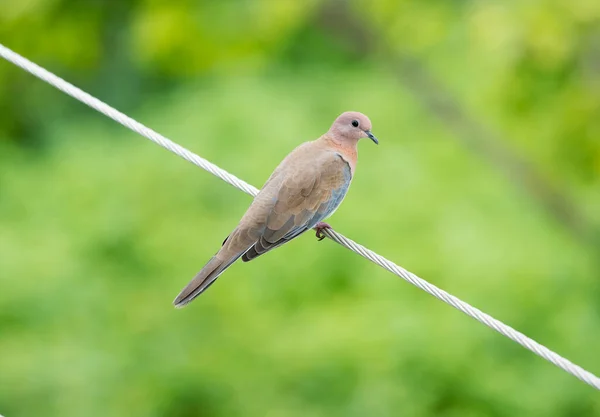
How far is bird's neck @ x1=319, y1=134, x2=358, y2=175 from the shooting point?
18.3ft

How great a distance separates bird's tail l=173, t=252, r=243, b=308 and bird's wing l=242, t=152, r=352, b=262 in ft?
0.39

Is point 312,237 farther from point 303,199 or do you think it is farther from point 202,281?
point 202,281

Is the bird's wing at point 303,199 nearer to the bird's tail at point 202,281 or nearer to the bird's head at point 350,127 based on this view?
the bird's tail at point 202,281

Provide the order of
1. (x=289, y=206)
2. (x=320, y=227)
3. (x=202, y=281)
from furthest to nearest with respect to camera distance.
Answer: (x=320, y=227) < (x=289, y=206) < (x=202, y=281)

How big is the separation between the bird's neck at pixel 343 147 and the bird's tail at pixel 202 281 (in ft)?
3.14

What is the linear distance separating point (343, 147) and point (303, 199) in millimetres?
615

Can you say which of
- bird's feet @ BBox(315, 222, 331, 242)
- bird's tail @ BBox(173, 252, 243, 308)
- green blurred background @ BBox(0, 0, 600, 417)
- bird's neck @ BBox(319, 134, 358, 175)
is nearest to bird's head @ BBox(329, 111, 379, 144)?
bird's neck @ BBox(319, 134, 358, 175)

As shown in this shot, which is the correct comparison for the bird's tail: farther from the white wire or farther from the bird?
the white wire

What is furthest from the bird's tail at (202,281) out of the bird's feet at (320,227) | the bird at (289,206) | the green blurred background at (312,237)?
the green blurred background at (312,237)

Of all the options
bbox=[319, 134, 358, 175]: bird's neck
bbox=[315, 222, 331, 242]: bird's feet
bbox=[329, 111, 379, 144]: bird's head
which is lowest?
bbox=[315, 222, 331, 242]: bird's feet

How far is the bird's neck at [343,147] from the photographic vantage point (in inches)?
220

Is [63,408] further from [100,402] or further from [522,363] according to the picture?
[522,363]

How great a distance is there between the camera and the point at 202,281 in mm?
4742

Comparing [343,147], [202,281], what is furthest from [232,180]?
[343,147]
